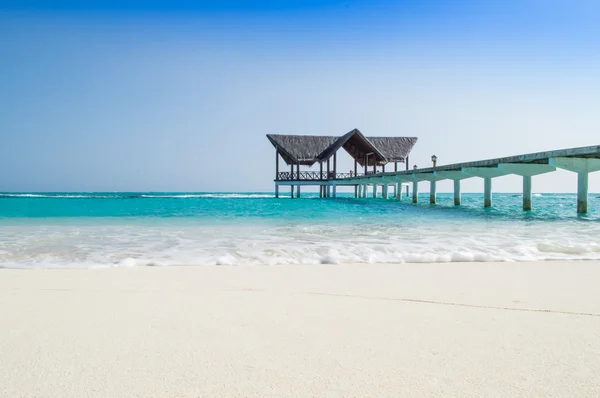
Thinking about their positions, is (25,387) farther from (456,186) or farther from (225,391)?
(456,186)

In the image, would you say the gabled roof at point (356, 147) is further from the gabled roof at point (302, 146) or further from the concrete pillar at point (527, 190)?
the concrete pillar at point (527, 190)

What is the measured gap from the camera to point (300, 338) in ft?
5.64

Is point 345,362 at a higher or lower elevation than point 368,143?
lower

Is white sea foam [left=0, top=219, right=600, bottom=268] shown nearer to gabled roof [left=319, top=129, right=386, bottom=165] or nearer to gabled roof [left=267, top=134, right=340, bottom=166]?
gabled roof [left=319, top=129, right=386, bottom=165]

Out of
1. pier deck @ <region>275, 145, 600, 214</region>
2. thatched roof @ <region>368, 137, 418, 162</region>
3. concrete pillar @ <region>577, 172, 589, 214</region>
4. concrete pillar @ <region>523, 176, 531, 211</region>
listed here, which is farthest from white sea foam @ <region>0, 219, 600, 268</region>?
thatched roof @ <region>368, 137, 418, 162</region>

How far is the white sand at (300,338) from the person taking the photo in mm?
1302

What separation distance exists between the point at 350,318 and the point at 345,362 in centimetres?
56

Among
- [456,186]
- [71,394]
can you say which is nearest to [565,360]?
[71,394]

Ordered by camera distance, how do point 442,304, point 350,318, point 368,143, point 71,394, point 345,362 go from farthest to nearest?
point 368,143, point 442,304, point 350,318, point 345,362, point 71,394

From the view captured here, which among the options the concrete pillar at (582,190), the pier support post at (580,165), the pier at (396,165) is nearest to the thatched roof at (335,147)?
the pier at (396,165)

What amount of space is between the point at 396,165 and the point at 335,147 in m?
6.64

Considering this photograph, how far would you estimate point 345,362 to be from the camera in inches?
57.3

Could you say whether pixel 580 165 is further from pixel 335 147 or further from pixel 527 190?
pixel 335 147

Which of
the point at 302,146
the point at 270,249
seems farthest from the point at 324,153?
the point at 270,249
